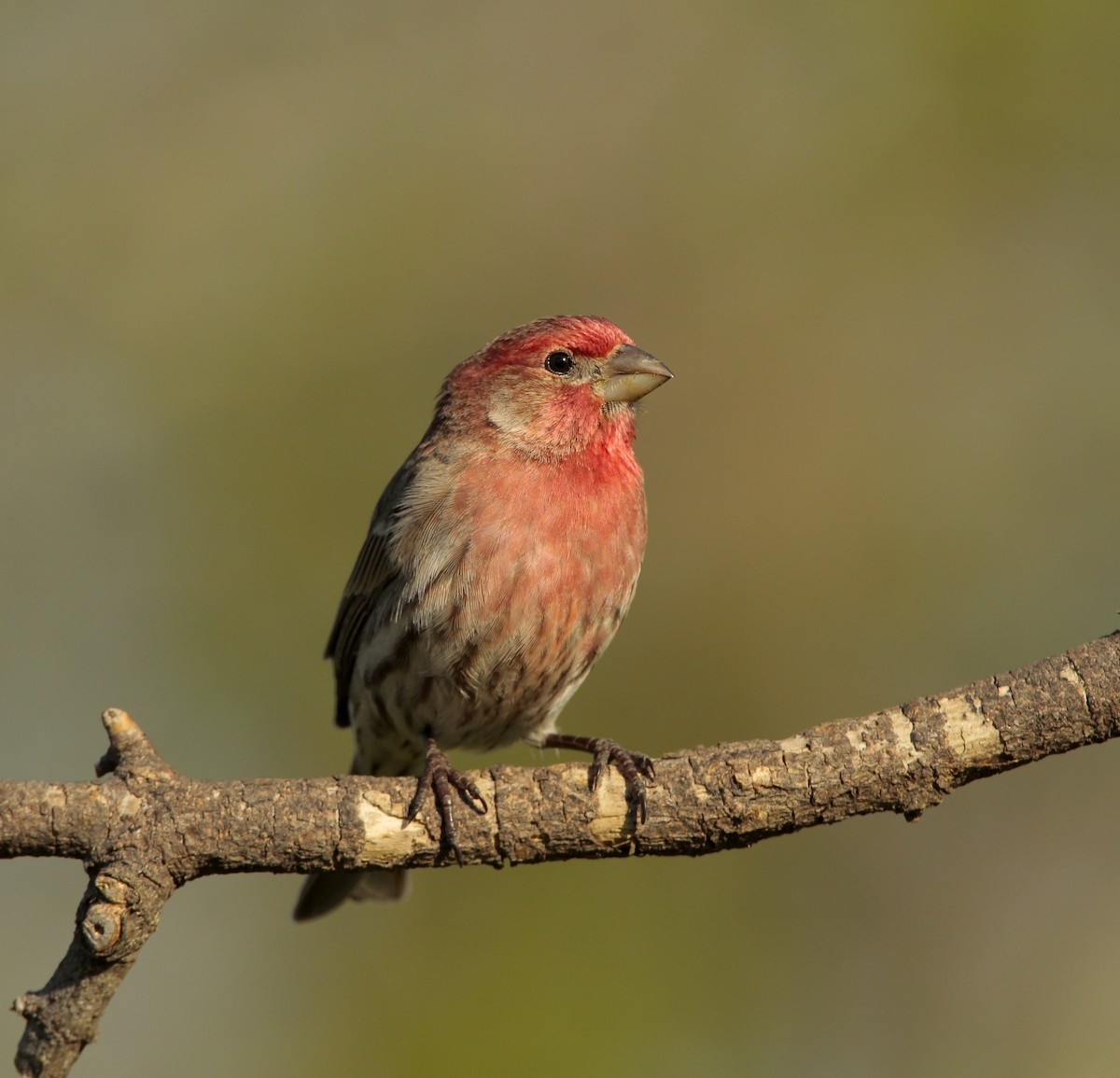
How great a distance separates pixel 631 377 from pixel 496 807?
2290mm

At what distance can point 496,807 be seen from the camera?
4543 mm

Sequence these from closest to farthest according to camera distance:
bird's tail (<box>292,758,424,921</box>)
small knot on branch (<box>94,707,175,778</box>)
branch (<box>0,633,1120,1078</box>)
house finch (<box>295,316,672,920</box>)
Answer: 1. branch (<box>0,633,1120,1078</box>)
2. small knot on branch (<box>94,707,175,778</box>)
3. house finch (<box>295,316,672,920</box>)
4. bird's tail (<box>292,758,424,921</box>)

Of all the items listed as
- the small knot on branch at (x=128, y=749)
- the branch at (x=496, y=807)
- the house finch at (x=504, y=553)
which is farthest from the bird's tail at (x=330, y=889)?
the small knot on branch at (x=128, y=749)

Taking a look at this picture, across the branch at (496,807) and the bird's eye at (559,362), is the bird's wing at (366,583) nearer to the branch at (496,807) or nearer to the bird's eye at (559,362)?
the bird's eye at (559,362)

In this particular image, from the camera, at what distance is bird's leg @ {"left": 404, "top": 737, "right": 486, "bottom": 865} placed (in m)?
4.48

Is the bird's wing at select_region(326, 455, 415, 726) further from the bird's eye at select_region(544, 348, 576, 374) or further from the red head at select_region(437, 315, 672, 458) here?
the bird's eye at select_region(544, 348, 576, 374)

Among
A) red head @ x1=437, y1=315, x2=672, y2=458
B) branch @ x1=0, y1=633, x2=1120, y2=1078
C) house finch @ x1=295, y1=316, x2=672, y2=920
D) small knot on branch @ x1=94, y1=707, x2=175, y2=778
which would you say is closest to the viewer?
branch @ x1=0, y1=633, x2=1120, y2=1078

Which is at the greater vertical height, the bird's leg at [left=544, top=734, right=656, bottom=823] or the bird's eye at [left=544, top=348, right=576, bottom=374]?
the bird's eye at [left=544, top=348, right=576, bottom=374]

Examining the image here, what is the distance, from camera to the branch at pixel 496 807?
4.03 metres

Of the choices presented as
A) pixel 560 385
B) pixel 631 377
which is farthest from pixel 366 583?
pixel 631 377

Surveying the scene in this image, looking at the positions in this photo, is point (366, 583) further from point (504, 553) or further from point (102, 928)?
point (102, 928)

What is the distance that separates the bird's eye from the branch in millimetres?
2153

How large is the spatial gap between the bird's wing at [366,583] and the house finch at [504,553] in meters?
0.01

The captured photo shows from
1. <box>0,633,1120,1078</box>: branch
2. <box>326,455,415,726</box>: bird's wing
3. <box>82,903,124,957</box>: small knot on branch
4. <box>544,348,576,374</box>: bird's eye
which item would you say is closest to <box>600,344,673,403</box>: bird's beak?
<box>544,348,576,374</box>: bird's eye
